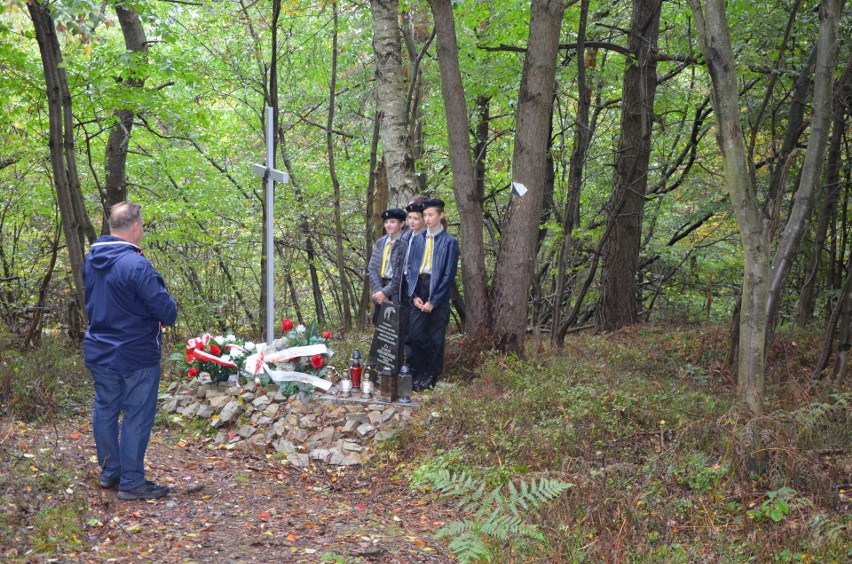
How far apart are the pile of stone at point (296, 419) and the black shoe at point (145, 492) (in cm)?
155

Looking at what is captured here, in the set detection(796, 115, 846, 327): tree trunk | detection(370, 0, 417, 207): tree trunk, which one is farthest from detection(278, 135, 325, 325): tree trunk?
detection(796, 115, 846, 327): tree trunk

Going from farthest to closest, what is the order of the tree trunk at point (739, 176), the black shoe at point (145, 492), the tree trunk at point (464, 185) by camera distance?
the tree trunk at point (464, 185) < the tree trunk at point (739, 176) < the black shoe at point (145, 492)

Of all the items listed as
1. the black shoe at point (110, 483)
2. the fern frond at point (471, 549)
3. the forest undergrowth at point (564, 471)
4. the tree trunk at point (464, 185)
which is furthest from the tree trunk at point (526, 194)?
the black shoe at point (110, 483)

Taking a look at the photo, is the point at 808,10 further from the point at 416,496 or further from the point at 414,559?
the point at 414,559

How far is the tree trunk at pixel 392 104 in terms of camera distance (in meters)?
9.05

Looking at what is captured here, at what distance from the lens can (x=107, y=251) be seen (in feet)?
16.6

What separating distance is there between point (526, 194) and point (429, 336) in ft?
6.44

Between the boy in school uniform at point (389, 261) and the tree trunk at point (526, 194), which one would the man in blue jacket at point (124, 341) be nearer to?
the boy in school uniform at point (389, 261)

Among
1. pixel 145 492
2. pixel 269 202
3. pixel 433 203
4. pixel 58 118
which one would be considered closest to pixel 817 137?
pixel 433 203

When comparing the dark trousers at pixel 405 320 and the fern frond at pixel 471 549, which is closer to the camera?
the fern frond at pixel 471 549

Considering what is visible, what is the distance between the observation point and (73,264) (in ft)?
27.6

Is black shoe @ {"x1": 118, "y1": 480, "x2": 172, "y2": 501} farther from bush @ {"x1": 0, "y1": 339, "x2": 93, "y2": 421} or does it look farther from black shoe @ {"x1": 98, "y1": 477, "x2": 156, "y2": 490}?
bush @ {"x1": 0, "y1": 339, "x2": 93, "y2": 421}

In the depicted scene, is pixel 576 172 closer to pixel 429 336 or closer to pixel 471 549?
pixel 429 336

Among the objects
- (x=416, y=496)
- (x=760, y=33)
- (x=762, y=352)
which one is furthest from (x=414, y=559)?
(x=760, y=33)
